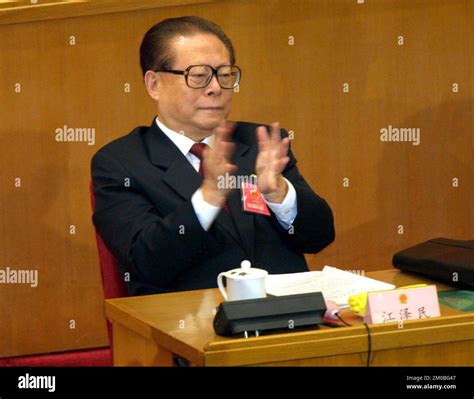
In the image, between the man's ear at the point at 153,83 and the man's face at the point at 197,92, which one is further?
the man's ear at the point at 153,83

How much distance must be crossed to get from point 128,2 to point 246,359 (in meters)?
2.71

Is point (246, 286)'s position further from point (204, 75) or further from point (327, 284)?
point (204, 75)

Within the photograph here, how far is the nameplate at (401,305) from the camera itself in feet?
6.52

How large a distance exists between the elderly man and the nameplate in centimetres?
68

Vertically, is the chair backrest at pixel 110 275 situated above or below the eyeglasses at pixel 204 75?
below

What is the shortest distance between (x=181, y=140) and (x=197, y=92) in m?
0.17

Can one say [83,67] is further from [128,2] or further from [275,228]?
[275,228]

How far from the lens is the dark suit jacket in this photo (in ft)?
8.46

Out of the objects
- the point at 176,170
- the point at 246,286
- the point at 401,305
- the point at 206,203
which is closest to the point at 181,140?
the point at 176,170

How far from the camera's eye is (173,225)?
255 centimetres

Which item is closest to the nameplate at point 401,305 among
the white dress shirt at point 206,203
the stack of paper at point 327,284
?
the stack of paper at point 327,284

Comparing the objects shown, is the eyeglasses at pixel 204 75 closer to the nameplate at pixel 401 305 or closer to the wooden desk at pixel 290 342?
the wooden desk at pixel 290 342

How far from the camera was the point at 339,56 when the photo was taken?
4.47m
